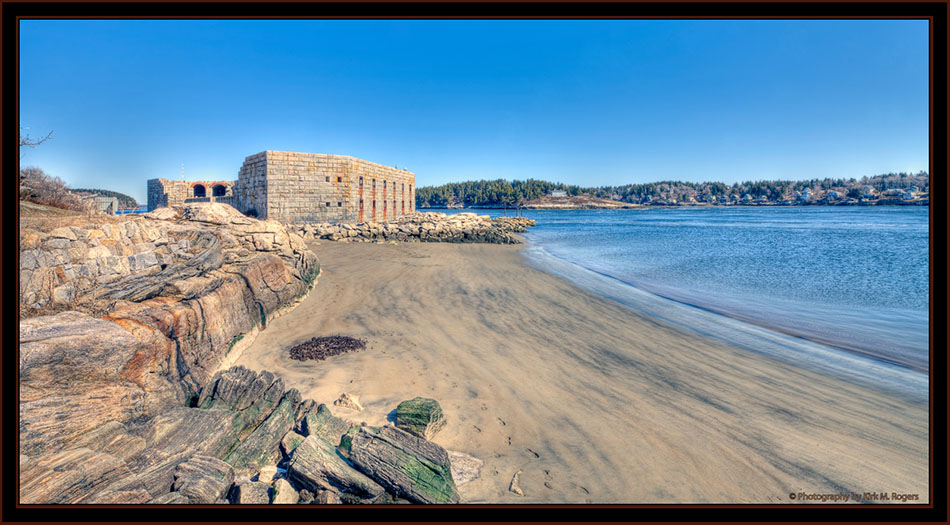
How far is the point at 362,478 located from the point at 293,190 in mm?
23604

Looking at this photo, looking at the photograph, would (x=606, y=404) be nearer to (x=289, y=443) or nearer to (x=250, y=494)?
(x=289, y=443)

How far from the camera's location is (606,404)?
493 cm

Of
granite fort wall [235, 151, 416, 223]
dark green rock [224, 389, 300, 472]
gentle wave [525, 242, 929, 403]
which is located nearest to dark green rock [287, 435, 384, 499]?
dark green rock [224, 389, 300, 472]

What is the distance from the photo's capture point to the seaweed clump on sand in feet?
20.6

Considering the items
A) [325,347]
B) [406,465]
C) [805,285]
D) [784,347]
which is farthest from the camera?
[805,285]

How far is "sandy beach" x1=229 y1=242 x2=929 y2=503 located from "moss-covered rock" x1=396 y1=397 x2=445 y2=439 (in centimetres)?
14

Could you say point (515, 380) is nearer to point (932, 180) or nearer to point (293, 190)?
point (932, 180)

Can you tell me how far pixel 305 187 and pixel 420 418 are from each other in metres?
23.0

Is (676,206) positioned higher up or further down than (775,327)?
higher up

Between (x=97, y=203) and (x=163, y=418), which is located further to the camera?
(x=97, y=203)

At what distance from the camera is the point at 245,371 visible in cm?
436

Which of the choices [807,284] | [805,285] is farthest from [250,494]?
[807,284]

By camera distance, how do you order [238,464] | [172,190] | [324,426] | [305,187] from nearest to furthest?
[238,464], [324,426], [305,187], [172,190]

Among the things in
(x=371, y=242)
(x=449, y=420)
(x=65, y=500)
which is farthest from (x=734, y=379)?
(x=371, y=242)
